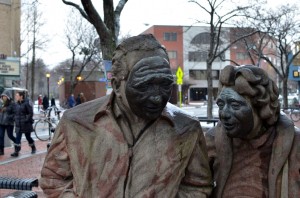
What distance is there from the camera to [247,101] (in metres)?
1.66

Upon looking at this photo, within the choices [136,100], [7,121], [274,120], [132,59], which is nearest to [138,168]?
[136,100]

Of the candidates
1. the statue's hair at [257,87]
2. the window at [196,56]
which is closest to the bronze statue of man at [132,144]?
the statue's hair at [257,87]

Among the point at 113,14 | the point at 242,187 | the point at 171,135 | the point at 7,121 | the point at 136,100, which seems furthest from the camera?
the point at 7,121

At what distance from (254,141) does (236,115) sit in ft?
0.58

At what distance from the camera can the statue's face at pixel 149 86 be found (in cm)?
151

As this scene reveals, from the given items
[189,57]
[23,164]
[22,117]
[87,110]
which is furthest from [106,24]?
[189,57]

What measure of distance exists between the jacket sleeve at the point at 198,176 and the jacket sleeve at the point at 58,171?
0.48m

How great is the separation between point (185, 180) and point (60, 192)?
1.70 feet

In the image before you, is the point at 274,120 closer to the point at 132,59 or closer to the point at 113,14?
the point at 132,59

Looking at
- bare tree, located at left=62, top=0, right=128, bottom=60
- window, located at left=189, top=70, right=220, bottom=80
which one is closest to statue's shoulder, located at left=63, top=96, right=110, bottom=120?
bare tree, located at left=62, top=0, right=128, bottom=60

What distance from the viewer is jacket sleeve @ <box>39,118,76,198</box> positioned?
1.70 meters

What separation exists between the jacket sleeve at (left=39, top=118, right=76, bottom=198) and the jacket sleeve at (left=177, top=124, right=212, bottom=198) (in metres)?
0.48

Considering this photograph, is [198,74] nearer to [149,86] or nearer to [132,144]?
[132,144]

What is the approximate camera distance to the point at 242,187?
1.76 metres
